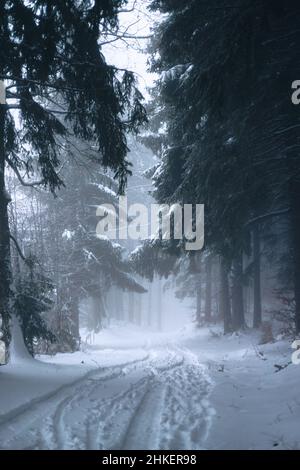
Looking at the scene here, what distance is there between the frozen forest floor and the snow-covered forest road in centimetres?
1

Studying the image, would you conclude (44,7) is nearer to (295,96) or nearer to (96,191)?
(295,96)

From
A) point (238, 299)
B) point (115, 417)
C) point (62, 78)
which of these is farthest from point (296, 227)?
point (238, 299)

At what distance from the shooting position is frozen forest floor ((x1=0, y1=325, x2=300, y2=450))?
5172 mm

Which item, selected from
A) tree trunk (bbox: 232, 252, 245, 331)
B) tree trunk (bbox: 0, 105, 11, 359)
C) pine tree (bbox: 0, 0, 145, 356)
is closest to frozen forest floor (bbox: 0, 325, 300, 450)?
tree trunk (bbox: 0, 105, 11, 359)

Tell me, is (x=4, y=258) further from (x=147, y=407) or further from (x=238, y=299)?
(x=238, y=299)

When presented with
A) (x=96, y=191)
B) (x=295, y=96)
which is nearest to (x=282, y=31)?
(x=295, y=96)

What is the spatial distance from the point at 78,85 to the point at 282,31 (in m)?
5.25

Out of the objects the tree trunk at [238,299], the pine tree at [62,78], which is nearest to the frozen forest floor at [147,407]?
the pine tree at [62,78]

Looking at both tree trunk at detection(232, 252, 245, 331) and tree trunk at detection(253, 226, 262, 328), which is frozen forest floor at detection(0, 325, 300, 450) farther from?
tree trunk at detection(232, 252, 245, 331)

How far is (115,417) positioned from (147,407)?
0.84m

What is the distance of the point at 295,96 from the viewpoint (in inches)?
434

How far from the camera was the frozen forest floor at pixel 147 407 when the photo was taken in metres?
5.17

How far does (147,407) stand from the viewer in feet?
22.7

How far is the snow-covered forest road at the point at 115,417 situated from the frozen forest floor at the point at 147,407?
1 centimetres
